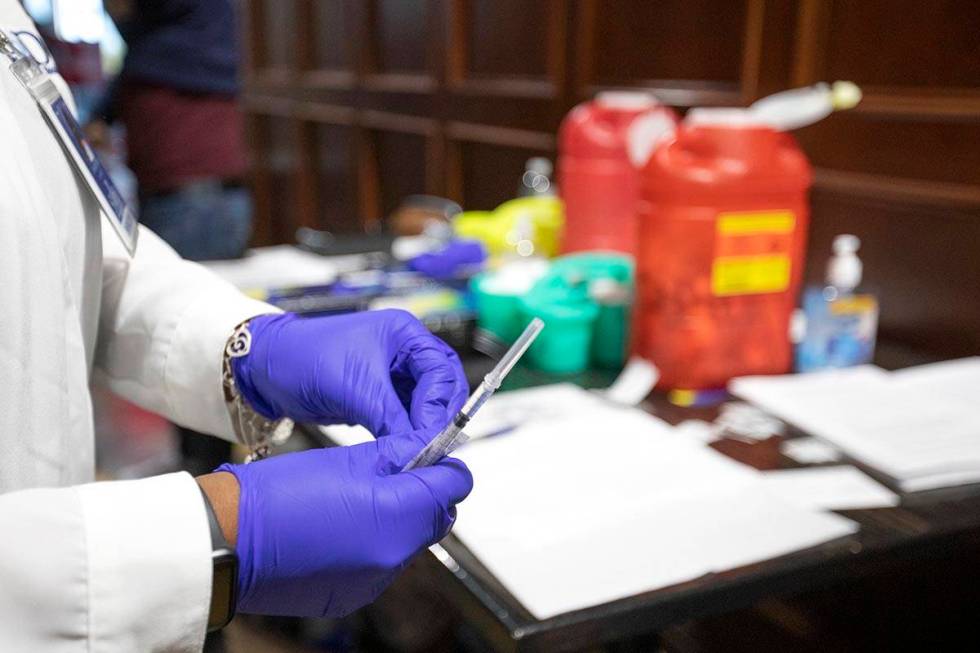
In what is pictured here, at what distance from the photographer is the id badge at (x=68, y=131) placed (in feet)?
2.50

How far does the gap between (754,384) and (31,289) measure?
97 centimetres

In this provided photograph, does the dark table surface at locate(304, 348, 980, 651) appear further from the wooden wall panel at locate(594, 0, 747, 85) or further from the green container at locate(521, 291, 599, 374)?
the wooden wall panel at locate(594, 0, 747, 85)

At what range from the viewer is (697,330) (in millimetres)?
1284

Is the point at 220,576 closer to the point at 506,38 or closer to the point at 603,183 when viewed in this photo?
the point at 603,183

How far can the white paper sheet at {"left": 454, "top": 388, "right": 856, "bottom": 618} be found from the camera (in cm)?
80

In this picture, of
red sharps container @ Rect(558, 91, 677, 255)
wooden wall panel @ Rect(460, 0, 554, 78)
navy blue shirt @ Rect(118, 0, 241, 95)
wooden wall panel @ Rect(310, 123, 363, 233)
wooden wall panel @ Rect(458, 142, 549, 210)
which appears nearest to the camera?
red sharps container @ Rect(558, 91, 677, 255)

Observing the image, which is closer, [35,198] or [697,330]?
[35,198]

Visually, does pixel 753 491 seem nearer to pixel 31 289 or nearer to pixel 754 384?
pixel 754 384

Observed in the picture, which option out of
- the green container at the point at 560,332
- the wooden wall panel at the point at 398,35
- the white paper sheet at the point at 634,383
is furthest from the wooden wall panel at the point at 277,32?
the white paper sheet at the point at 634,383

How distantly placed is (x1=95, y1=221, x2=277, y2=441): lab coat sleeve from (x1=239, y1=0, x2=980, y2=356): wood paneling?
1.11m

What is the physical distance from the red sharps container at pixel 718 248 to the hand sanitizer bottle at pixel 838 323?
0.17 feet

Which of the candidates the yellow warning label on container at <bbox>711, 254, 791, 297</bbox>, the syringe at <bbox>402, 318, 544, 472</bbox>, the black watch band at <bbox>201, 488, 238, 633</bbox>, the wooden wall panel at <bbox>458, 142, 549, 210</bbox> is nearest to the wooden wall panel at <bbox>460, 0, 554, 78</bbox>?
the wooden wall panel at <bbox>458, 142, 549, 210</bbox>

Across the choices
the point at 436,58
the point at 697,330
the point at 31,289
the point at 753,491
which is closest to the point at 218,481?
the point at 31,289

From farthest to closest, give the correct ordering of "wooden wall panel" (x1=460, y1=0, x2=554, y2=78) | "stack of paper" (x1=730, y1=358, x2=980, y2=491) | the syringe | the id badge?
1. "wooden wall panel" (x1=460, y1=0, x2=554, y2=78)
2. "stack of paper" (x1=730, y1=358, x2=980, y2=491)
3. the id badge
4. the syringe
